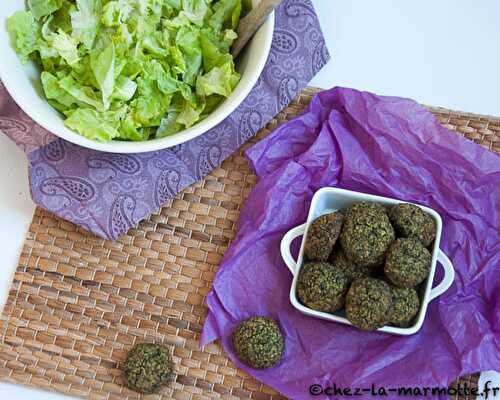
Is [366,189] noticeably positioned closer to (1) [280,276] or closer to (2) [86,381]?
(1) [280,276]

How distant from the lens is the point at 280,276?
1.30m

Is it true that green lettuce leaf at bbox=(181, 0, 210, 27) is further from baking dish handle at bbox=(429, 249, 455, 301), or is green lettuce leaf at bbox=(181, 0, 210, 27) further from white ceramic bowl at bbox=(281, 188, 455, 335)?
baking dish handle at bbox=(429, 249, 455, 301)

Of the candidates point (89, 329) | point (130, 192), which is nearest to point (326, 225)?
point (130, 192)

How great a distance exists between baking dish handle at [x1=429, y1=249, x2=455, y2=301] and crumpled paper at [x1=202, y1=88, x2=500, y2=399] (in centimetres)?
4

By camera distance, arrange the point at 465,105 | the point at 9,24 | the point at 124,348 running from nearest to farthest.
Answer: the point at 9,24, the point at 124,348, the point at 465,105

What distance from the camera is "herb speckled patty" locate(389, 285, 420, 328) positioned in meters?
1.18

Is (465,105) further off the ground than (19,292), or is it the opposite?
(465,105)

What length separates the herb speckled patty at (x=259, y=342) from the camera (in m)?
1.21

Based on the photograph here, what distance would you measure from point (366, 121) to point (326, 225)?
0.25 metres

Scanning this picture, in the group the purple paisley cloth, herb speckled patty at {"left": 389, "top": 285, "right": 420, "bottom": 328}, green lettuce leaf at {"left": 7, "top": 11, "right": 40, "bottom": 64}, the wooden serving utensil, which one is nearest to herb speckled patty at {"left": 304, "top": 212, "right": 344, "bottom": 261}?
herb speckled patty at {"left": 389, "top": 285, "right": 420, "bottom": 328}

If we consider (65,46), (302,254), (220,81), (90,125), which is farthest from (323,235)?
(65,46)

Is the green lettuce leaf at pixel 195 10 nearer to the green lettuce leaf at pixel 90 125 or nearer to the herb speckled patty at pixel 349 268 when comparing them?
the green lettuce leaf at pixel 90 125

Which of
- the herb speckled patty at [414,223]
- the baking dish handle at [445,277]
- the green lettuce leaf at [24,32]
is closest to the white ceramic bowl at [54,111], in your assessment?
the green lettuce leaf at [24,32]

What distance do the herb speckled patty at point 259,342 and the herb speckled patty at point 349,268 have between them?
0.16m
